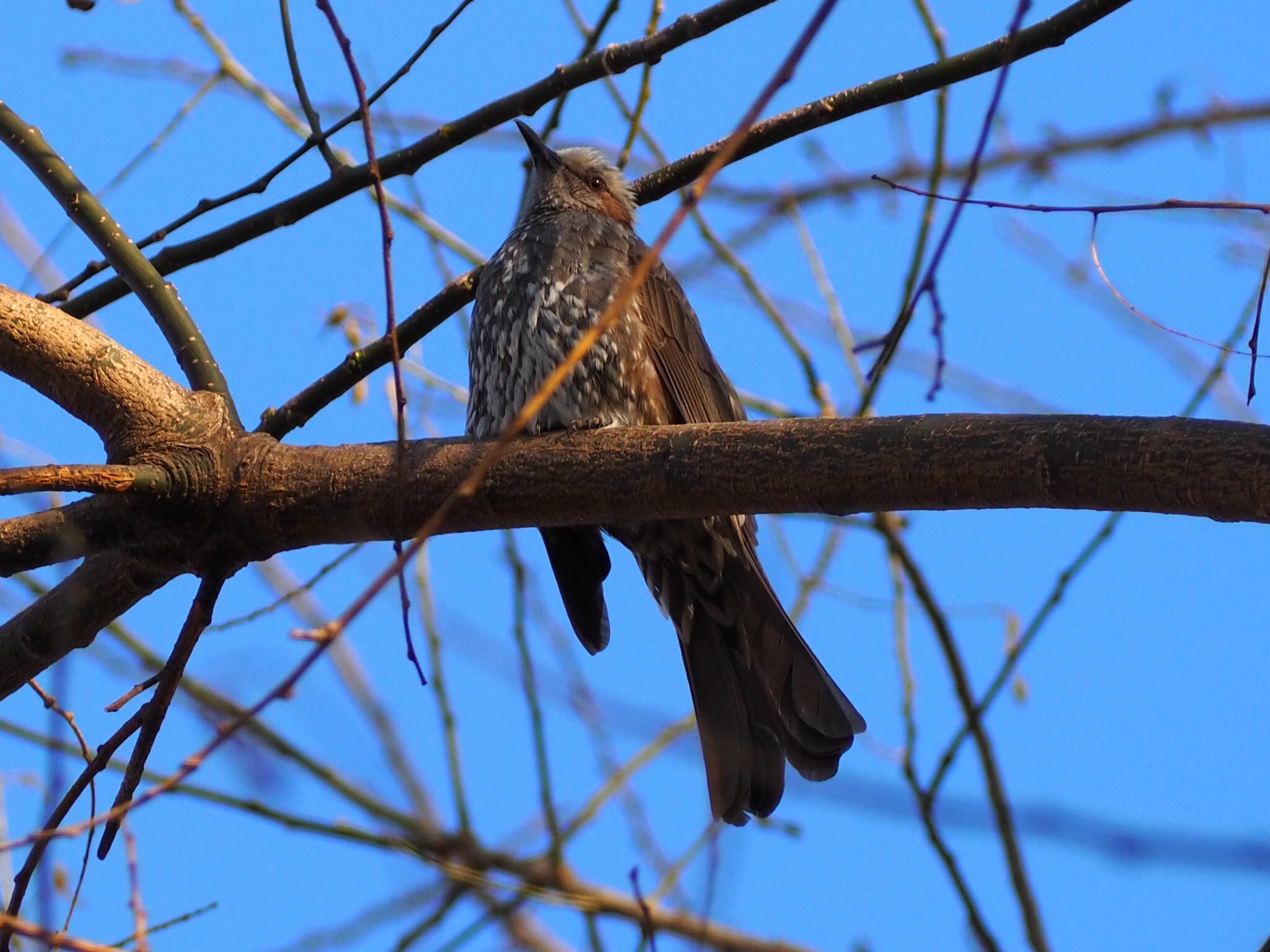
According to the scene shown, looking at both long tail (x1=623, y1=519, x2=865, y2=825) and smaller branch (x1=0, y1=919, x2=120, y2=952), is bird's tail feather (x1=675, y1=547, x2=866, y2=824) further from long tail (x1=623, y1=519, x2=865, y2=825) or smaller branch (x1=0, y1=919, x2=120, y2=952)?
smaller branch (x1=0, y1=919, x2=120, y2=952)

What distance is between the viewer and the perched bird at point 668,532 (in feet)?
10.7

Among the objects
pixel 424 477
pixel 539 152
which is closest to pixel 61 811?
pixel 424 477

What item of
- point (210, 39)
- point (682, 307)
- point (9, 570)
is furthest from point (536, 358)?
point (210, 39)

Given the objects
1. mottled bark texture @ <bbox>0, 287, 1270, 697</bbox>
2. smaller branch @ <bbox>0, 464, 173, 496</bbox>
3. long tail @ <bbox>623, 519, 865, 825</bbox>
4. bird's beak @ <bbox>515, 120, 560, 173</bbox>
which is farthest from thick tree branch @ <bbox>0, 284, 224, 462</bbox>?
bird's beak @ <bbox>515, 120, 560, 173</bbox>

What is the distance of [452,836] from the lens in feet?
9.35

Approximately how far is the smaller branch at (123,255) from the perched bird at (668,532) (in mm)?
903

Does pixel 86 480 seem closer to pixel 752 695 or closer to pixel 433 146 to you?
pixel 433 146

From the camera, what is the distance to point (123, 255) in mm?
2955

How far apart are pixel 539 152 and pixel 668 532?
1.94 m

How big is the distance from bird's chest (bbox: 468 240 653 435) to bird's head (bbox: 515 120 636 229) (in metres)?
0.95

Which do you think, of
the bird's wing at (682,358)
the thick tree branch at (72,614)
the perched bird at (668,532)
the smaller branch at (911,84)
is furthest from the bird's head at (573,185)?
the thick tree branch at (72,614)

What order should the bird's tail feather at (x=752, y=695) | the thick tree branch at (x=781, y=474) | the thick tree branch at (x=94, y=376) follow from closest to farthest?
the thick tree branch at (x=781, y=474)
the thick tree branch at (x=94, y=376)
the bird's tail feather at (x=752, y=695)

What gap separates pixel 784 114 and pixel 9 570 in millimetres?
2028

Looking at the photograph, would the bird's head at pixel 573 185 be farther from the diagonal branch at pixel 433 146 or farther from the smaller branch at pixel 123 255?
the smaller branch at pixel 123 255
